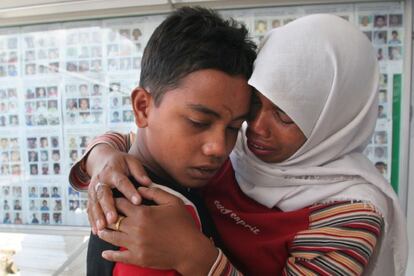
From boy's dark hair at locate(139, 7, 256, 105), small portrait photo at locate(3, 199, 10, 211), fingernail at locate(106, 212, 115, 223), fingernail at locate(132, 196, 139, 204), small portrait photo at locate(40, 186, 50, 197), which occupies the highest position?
boy's dark hair at locate(139, 7, 256, 105)

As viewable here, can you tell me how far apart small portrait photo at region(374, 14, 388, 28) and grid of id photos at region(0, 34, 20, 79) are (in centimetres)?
161

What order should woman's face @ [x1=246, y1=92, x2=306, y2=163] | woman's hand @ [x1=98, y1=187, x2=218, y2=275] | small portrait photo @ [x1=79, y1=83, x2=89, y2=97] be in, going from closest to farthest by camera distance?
woman's hand @ [x1=98, y1=187, x2=218, y2=275] → woman's face @ [x1=246, y1=92, x2=306, y2=163] → small portrait photo @ [x1=79, y1=83, x2=89, y2=97]

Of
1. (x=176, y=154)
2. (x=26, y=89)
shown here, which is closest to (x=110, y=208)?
(x=176, y=154)

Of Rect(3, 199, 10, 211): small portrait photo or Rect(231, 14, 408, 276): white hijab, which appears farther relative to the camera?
Rect(3, 199, 10, 211): small portrait photo

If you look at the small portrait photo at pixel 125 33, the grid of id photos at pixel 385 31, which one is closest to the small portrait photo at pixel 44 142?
the small portrait photo at pixel 125 33

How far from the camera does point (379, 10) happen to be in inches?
50.1

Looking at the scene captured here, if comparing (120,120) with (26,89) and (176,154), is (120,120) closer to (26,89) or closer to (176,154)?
(26,89)

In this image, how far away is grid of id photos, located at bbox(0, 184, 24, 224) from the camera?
1646 millimetres

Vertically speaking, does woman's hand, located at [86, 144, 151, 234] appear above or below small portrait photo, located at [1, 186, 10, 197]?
above

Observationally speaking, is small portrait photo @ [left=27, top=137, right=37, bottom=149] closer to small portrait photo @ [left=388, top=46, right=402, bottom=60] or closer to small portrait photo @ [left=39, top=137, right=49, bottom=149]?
small portrait photo @ [left=39, top=137, right=49, bottom=149]

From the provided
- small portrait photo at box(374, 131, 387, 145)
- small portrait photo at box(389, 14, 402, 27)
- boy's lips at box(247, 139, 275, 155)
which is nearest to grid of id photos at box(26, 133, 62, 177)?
boy's lips at box(247, 139, 275, 155)

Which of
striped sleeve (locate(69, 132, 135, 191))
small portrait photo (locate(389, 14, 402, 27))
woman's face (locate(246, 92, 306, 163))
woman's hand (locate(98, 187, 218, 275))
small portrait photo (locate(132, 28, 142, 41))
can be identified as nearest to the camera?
woman's hand (locate(98, 187, 218, 275))

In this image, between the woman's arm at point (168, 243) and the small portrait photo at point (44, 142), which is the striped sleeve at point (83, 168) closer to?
the woman's arm at point (168, 243)

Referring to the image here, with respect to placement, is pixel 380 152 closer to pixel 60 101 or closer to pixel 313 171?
pixel 313 171
